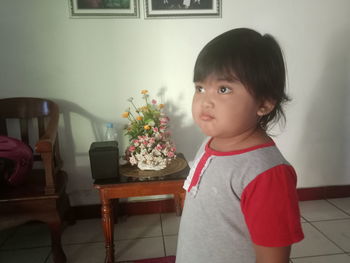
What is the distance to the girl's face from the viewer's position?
1.90 feet

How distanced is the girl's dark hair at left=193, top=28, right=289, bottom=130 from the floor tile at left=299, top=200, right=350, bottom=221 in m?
1.54

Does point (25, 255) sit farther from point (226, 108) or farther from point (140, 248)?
point (226, 108)

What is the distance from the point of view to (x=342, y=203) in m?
1.99

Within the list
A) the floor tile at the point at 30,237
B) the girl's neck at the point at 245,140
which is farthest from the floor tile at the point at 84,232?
the girl's neck at the point at 245,140

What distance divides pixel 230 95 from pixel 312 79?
5.08 feet

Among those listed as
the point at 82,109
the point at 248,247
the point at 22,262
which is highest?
the point at 82,109

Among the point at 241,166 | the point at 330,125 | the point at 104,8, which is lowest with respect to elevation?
the point at 330,125

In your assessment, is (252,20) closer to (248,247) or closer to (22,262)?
(248,247)

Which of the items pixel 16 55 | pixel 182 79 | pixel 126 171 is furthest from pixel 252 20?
pixel 16 55

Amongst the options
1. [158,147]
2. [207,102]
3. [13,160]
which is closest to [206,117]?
[207,102]

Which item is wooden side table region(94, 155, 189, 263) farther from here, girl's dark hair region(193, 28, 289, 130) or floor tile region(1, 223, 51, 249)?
girl's dark hair region(193, 28, 289, 130)

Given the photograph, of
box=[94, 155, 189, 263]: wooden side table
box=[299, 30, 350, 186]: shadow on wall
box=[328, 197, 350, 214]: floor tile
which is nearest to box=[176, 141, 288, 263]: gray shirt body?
box=[94, 155, 189, 263]: wooden side table

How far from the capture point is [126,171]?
1452 millimetres

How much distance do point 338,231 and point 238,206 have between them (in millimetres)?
1418
